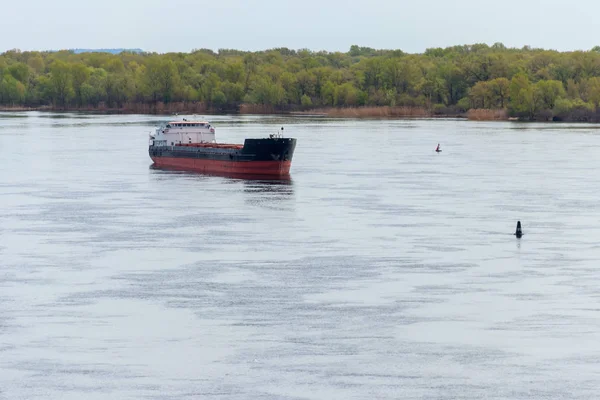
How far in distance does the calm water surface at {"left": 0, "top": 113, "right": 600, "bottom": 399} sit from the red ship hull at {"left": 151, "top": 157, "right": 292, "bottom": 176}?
23.7 feet

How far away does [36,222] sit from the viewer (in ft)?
153

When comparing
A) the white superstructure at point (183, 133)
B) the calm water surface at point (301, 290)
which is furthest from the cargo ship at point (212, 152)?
the calm water surface at point (301, 290)

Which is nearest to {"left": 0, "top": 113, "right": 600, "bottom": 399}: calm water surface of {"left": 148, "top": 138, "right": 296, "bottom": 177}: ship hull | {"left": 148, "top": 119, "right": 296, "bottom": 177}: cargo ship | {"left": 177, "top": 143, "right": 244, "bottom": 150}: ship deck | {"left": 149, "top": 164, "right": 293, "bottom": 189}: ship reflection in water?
{"left": 149, "top": 164, "right": 293, "bottom": 189}: ship reflection in water

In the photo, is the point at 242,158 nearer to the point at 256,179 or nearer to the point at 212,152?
the point at 256,179

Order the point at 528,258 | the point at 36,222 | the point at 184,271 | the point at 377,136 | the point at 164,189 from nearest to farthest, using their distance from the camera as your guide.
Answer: the point at 184,271, the point at 528,258, the point at 36,222, the point at 164,189, the point at 377,136

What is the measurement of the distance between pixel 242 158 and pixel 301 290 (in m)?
44.0

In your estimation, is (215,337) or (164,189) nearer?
(215,337)

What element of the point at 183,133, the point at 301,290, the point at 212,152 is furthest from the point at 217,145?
the point at 301,290

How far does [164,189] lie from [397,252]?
91.5 feet

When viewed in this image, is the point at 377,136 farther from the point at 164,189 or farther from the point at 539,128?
the point at 164,189

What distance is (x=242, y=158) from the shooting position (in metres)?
75.1

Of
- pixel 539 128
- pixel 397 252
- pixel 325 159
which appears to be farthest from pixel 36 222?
pixel 539 128

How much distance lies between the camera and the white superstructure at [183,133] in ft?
289

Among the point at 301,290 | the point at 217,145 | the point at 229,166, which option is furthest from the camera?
the point at 217,145
